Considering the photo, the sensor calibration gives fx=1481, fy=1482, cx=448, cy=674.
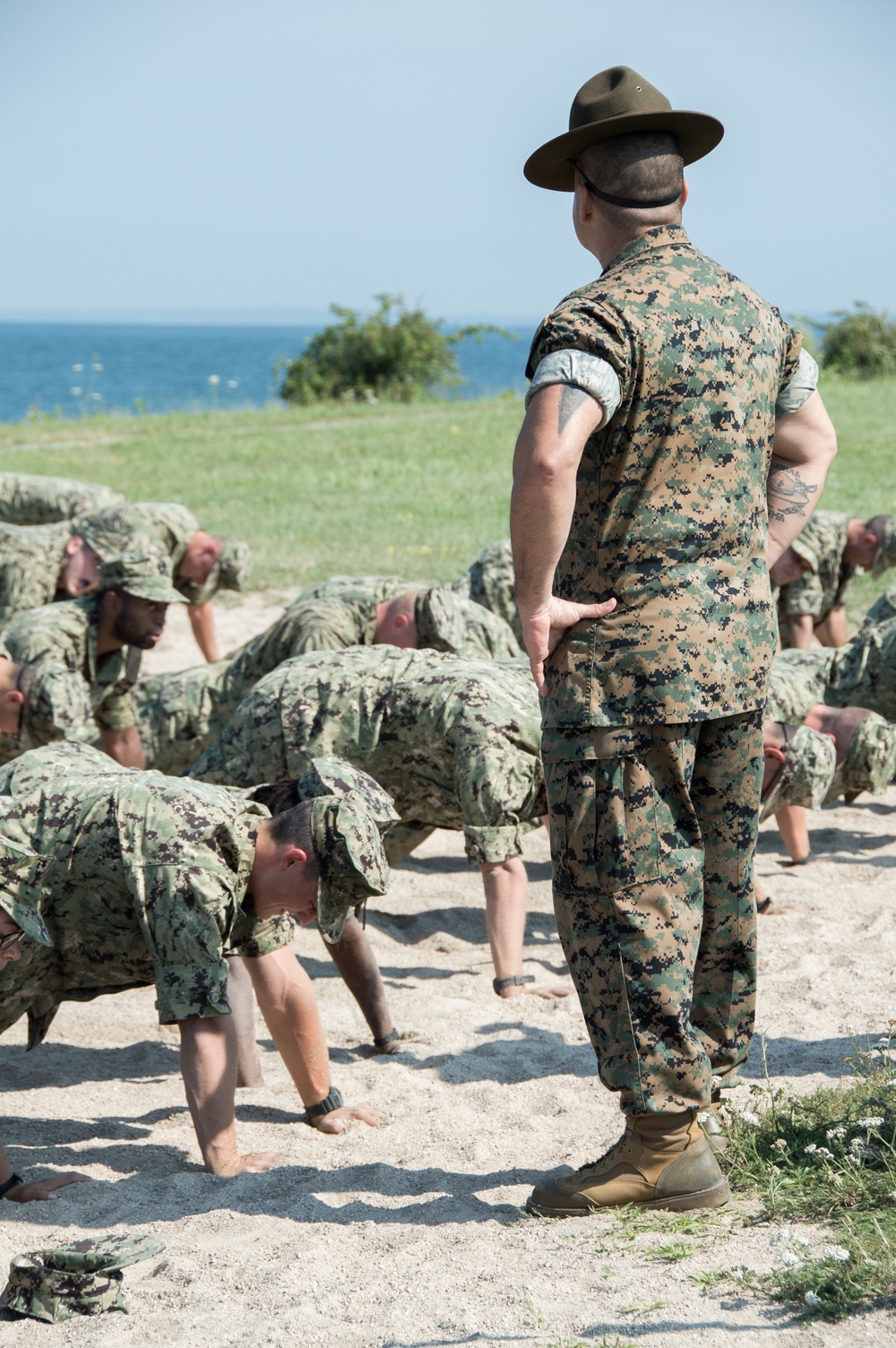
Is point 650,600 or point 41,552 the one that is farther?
point 41,552

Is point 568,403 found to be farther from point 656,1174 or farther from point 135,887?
point 135,887

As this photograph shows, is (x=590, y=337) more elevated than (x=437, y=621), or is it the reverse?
(x=590, y=337)

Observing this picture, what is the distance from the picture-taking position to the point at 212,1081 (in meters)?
4.08

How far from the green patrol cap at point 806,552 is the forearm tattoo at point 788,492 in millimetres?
5799

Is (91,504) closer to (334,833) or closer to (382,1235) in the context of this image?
(334,833)

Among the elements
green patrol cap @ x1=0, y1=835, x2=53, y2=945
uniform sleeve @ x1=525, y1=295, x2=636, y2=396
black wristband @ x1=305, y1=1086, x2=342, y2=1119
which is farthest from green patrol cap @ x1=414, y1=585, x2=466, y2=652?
uniform sleeve @ x1=525, y1=295, x2=636, y2=396

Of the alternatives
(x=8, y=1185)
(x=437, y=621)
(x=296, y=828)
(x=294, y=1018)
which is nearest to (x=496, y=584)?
(x=437, y=621)

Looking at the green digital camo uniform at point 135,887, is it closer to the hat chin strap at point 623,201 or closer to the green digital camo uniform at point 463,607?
the hat chin strap at point 623,201

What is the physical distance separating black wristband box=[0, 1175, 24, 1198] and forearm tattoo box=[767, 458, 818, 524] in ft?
8.84

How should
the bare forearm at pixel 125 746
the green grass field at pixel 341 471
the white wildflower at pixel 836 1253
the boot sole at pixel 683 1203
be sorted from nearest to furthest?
the white wildflower at pixel 836 1253 < the boot sole at pixel 683 1203 < the bare forearm at pixel 125 746 < the green grass field at pixel 341 471

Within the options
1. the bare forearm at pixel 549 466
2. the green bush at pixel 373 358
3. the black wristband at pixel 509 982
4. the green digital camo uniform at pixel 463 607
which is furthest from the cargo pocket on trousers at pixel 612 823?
the green bush at pixel 373 358

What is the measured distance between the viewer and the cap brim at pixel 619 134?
121 inches

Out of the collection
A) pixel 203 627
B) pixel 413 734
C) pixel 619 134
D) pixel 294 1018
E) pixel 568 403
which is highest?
pixel 619 134

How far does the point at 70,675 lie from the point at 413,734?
2.09m
